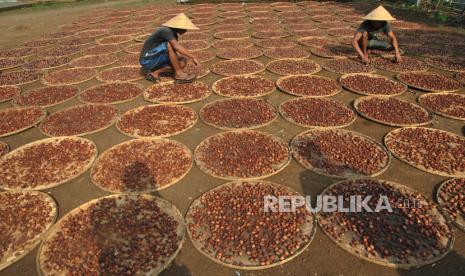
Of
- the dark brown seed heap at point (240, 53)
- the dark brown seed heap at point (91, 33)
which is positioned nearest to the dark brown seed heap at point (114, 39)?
the dark brown seed heap at point (91, 33)

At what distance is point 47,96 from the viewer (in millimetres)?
5434

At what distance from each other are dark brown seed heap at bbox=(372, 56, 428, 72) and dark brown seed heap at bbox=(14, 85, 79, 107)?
631 cm

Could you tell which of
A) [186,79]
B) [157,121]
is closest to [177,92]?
[186,79]

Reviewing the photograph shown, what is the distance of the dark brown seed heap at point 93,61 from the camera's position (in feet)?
23.0

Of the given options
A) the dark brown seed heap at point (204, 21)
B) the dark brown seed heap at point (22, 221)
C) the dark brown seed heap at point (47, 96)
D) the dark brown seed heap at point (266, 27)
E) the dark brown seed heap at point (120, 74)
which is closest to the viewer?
the dark brown seed heap at point (22, 221)

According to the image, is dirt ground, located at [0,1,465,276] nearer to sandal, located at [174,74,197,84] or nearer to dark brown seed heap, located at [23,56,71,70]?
sandal, located at [174,74,197,84]

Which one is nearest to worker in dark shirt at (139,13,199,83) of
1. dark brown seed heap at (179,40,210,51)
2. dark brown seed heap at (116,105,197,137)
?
dark brown seed heap at (116,105,197,137)

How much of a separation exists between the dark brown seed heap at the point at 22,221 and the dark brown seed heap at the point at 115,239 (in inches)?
7.0

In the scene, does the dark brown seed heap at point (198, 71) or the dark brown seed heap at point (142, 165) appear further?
the dark brown seed heap at point (198, 71)

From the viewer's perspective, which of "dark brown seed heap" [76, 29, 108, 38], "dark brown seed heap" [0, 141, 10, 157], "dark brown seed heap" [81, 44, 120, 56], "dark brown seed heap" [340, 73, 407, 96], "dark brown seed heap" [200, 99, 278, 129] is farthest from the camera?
"dark brown seed heap" [76, 29, 108, 38]

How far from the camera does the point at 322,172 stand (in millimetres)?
3326

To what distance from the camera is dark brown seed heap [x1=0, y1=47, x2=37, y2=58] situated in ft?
26.4

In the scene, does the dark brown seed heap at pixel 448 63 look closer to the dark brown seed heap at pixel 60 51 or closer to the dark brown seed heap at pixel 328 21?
the dark brown seed heap at pixel 328 21

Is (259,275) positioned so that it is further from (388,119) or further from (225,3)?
(225,3)
